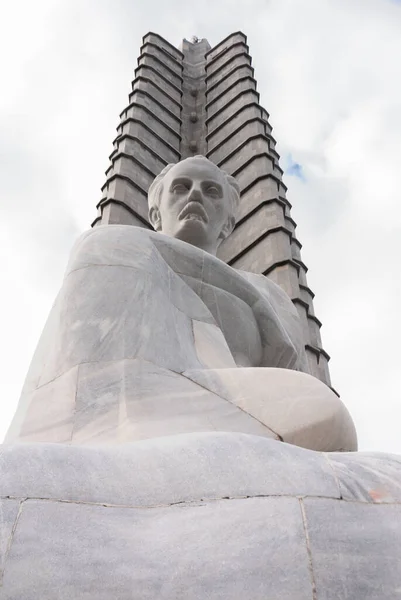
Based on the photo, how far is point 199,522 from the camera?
1779mm

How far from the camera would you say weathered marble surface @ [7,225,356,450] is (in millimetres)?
2807

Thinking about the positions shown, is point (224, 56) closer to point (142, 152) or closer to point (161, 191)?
point (142, 152)

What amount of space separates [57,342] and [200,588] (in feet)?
6.19

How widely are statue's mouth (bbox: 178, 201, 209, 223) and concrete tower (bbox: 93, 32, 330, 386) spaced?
3.51 m

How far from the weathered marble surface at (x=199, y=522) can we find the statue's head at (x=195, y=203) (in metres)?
3.57

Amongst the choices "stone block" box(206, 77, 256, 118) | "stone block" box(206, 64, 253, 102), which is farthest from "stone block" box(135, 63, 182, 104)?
"stone block" box(206, 77, 256, 118)

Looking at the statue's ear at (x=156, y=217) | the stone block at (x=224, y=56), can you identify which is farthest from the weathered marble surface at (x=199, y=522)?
the stone block at (x=224, y=56)

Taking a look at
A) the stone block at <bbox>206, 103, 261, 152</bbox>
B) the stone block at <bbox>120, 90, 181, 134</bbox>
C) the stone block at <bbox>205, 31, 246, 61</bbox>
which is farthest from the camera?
the stone block at <bbox>205, 31, 246, 61</bbox>

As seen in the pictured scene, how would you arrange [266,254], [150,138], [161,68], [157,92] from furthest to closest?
1. [161,68]
2. [157,92]
3. [150,138]
4. [266,254]

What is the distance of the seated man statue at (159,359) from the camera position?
2.81m

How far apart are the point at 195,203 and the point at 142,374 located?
9.17ft

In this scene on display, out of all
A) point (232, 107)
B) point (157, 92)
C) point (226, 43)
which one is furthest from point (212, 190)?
point (226, 43)

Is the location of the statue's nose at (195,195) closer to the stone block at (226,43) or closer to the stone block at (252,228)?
the stone block at (252,228)

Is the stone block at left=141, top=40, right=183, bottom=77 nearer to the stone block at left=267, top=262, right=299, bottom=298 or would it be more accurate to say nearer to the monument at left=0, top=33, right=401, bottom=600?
the stone block at left=267, top=262, right=299, bottom=298
